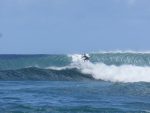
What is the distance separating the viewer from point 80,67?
180ft

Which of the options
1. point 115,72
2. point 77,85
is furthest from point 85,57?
point 77,85

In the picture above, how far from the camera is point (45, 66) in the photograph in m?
57.5

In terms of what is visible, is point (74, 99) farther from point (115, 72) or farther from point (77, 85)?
point (115, 72)

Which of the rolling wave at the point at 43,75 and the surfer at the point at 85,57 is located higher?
the surfer at the point at 85,57

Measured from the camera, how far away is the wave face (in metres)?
48.7

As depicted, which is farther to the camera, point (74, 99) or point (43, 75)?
point (43, 75)

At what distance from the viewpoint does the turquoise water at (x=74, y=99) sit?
92.7 feet

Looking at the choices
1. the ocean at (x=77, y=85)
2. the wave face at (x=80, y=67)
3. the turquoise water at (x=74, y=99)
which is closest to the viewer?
the turquoise water at (x=74, y=99)

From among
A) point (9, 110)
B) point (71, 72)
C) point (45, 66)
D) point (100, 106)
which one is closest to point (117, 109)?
point (100, 106)

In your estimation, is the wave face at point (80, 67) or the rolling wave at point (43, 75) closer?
the rolling wave at point (43, 75)

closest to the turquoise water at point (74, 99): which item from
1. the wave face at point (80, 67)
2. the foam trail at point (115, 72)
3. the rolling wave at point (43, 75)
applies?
the rolling wave at point (43, 75)

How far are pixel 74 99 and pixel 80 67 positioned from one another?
23.2 metres

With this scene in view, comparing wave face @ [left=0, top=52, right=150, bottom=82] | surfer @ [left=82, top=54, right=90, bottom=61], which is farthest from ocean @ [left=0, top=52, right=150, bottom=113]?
surfer @ [left=82, top=54, right=90, bottom=61]

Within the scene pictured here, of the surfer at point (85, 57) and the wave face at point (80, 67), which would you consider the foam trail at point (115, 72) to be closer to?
the wave face at point (80, 67)
